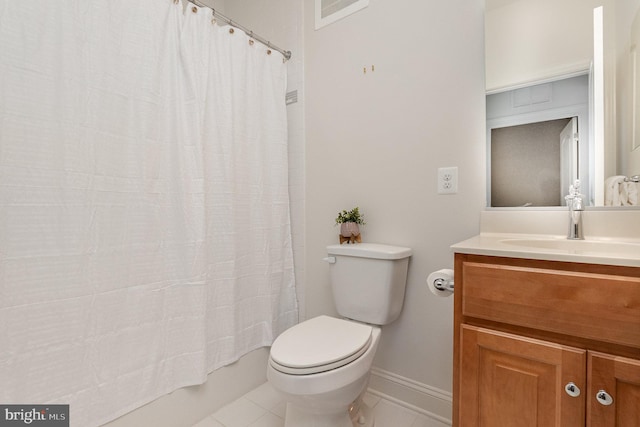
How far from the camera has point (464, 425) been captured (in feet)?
2.87

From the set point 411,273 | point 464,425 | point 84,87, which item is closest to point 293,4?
point 84,87

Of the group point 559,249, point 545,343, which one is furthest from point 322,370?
point 559,249

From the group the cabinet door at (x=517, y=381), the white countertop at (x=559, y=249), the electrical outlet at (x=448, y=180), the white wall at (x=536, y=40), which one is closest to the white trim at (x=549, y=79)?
the white wall at (x=536, y=40)

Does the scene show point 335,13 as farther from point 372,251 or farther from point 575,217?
point 575,217

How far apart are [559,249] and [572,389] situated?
384 millimetres

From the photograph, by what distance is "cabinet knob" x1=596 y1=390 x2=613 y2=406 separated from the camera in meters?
0.69

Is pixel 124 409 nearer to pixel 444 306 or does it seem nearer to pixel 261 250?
pixel 261 250

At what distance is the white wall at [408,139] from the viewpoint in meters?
1.33

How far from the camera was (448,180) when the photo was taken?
137 centimetres

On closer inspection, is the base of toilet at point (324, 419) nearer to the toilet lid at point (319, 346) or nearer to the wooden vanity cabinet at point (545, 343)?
the toilet lid at point (319, 346)

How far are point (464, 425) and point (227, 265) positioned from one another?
1.14 m

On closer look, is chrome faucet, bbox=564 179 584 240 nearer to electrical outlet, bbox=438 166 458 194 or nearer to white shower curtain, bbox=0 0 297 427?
electrical outlet, bbox=438 166 458 194

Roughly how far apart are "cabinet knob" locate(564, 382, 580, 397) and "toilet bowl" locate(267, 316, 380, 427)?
0.60 m

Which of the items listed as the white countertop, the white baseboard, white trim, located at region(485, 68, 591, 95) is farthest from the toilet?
white trim, located at region(485, 68, 591, 95)
